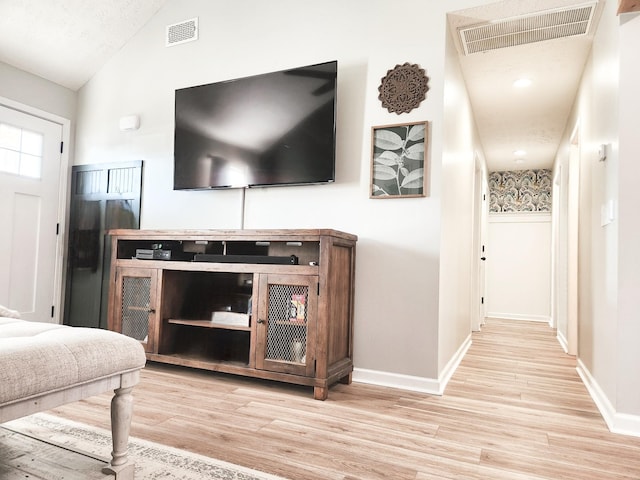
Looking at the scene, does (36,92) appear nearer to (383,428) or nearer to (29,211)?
(29,211)

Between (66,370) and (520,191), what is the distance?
7.29 metres

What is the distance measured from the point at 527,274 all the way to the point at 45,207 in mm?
6543

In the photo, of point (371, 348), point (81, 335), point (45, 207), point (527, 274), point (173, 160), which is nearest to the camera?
point (81, 335)

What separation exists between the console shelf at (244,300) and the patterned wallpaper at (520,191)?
17.4ft

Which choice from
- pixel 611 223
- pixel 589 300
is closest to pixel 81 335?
pixel 611 223

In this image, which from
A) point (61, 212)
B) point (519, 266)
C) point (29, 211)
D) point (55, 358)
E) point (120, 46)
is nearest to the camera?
point (55, 358)

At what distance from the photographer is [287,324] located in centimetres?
250

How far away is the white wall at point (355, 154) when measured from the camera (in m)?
2.66

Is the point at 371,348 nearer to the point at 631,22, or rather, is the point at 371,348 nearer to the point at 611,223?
the point at 611,223

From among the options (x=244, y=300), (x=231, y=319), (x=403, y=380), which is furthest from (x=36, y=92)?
(x=403, y=380)

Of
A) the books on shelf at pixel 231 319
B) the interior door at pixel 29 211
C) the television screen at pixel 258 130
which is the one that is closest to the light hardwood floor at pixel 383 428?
the books on shelf at pixel 231 319

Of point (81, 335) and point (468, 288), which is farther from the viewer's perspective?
point (468, 288)

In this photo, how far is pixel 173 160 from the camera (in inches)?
→ 139

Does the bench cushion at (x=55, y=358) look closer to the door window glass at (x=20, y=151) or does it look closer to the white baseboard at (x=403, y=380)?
the white baseboard at (x=403, y=380)
